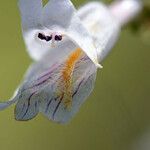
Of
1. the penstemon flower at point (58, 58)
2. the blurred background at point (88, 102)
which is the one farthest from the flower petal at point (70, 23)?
the blurred background at point (88, 102)

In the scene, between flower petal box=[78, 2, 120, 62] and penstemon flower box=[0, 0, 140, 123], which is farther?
flower petal box=[78, 2, 120, 62]

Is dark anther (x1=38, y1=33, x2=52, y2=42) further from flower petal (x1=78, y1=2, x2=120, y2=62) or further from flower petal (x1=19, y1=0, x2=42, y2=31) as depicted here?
flower petal (x1=78, y1=2, x2=120, y2=62)

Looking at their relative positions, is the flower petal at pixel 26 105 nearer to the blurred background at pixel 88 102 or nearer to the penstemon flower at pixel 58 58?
the penstemon flower at pixel 58 58

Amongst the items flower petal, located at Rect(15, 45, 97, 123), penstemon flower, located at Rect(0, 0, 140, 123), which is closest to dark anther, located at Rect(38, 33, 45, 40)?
penstemon flower, located at Rect(0, 0, 140, 123)

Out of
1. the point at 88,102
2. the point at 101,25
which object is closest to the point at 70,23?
the point at 101,25

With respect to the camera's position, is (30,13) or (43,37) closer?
(30,13)

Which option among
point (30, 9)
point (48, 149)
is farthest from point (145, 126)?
point (30, 9)

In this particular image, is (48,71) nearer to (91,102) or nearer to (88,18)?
(88,18)

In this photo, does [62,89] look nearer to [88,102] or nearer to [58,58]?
[58,58]
